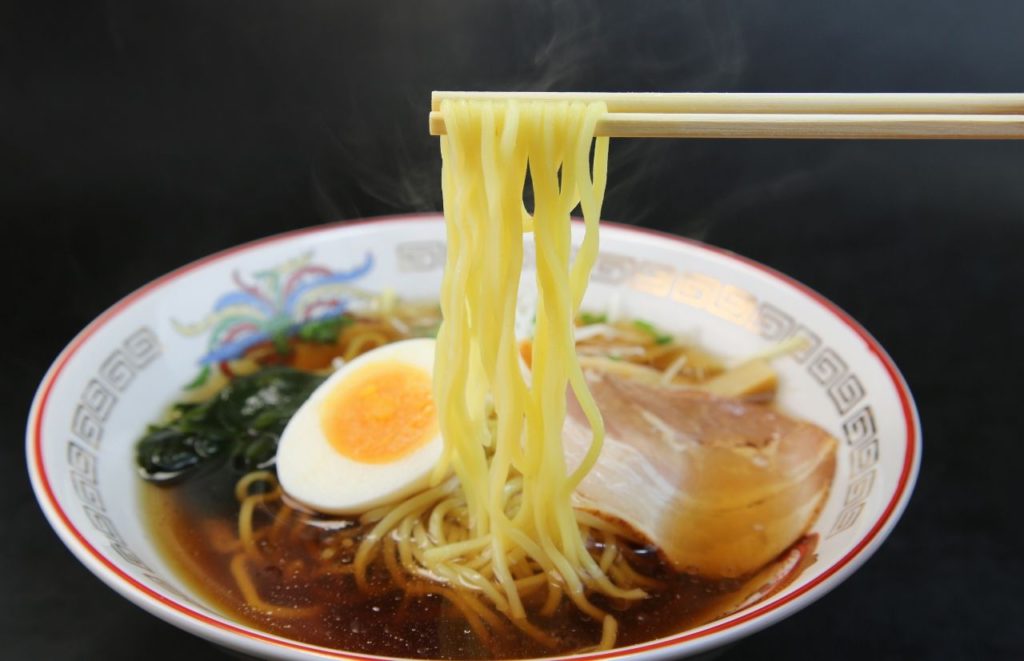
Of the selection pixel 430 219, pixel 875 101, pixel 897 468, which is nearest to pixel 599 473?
pixel 897 468

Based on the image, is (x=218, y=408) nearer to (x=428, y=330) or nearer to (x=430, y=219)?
(x=428, y=330)

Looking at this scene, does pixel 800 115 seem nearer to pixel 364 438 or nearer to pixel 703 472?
pixel 703 472

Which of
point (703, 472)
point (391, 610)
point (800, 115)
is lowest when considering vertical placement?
point (391, 610)

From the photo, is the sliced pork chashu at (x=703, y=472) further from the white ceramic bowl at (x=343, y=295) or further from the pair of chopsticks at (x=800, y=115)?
the pair of chopsticks at (x=800, y=115)

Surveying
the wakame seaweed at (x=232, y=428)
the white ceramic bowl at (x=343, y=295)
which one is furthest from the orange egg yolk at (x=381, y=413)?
the white ceramic bowl at (x=343, y=295)

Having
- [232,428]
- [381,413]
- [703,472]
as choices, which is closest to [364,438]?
[381,413]

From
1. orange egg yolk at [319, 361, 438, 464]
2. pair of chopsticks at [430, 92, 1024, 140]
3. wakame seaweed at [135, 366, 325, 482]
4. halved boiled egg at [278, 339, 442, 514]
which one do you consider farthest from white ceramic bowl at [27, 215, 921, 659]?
Result: pair of chopsticks at [430, 92, 1024, 140]
